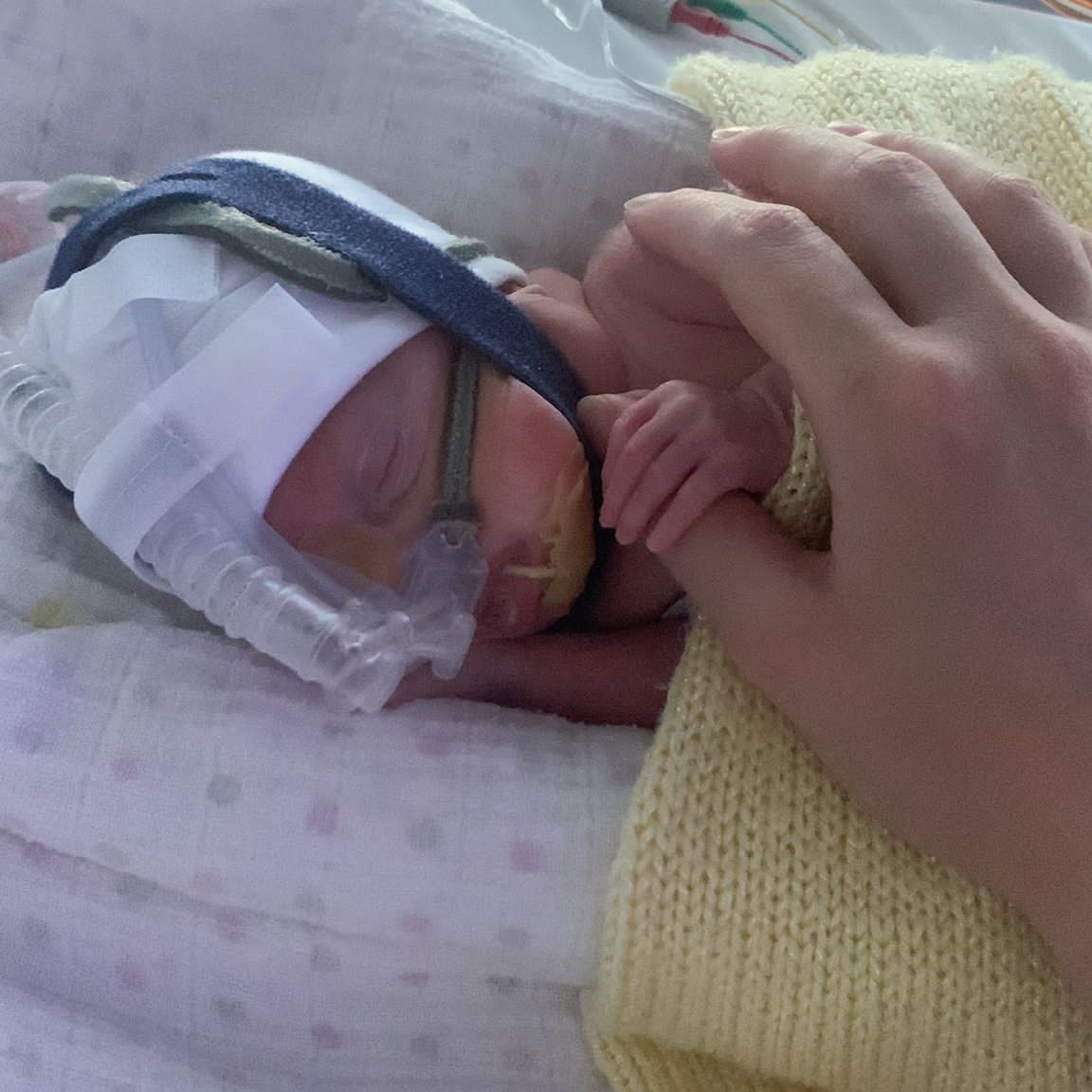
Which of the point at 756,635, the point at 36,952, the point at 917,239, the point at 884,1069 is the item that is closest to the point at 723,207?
the point at 917,239

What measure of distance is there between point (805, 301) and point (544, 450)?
0.79ft

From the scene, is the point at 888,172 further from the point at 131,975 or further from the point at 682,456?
the point at 131,975

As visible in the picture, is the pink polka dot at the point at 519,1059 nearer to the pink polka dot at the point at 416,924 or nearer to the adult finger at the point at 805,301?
the pink polka dot at the point at 416,924

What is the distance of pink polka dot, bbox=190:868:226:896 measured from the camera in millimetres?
698

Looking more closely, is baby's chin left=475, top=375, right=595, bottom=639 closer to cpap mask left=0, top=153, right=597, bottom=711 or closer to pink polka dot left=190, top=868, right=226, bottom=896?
cpap mask left=0, top=153, right=597, bottom=711

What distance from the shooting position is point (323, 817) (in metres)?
0.70

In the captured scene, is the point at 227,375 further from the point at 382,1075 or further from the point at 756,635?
the point at 382,1075

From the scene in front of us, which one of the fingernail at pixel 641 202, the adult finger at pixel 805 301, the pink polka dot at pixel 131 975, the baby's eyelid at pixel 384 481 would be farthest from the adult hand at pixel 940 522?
the pink polka dot at pixel 131 975

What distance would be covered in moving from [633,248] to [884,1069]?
23.3 inches

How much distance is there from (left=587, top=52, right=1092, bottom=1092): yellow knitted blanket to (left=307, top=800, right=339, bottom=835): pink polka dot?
0.17 m

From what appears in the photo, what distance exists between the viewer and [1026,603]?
1.83ft

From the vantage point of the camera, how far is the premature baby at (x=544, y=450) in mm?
720

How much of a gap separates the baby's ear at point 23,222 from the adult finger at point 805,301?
0.56 metres

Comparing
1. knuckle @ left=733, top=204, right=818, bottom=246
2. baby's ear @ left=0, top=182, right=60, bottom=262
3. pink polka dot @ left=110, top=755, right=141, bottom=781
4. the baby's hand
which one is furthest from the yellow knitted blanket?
baby's ear @ left=0, top=182, right=60, bottom=262
